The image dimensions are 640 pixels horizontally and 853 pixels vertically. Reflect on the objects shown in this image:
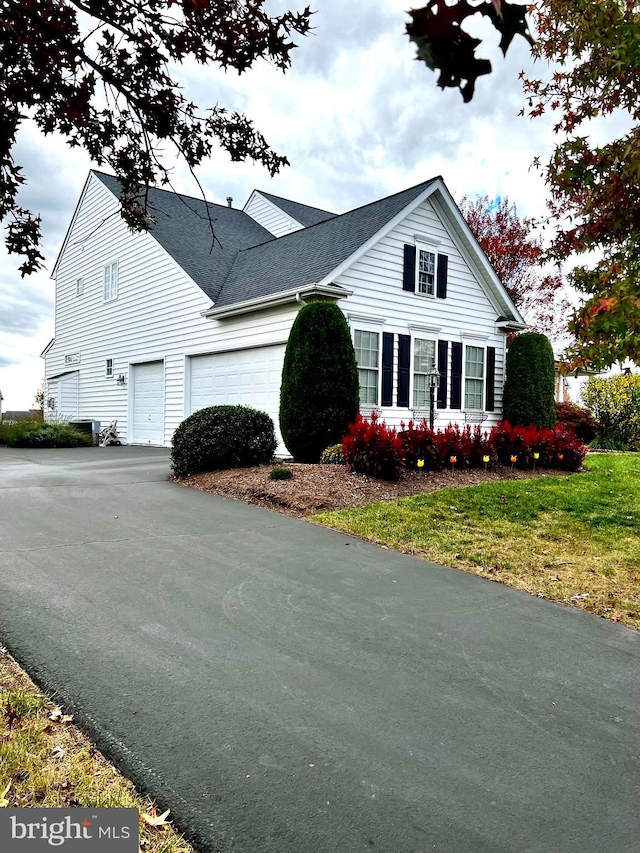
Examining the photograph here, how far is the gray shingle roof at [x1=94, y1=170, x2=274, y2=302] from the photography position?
1548 centimetres

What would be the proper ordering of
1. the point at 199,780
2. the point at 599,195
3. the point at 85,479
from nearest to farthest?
1. the point at 199,780
2. the point at 599,195
3. the point at 85,479

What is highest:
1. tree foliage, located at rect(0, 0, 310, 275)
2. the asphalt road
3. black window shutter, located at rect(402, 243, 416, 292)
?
black window shutter, located at rect(402, 243, 416, 292)

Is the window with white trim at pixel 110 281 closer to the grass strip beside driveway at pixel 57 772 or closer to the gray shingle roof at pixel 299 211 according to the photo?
the gray shingle roof at pixel 299 211

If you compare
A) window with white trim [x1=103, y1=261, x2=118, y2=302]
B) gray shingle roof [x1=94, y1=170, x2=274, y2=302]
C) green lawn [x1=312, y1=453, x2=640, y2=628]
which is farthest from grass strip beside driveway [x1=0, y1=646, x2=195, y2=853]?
window with white trim [x1=103, y1=261, x2=118, y2=302]

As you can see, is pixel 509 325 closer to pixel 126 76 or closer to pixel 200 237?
pixel 200 237

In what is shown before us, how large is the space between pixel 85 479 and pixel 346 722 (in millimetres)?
7944

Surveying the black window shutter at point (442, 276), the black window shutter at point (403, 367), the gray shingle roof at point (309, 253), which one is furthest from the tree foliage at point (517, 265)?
the black window shutter at point (403, 367)

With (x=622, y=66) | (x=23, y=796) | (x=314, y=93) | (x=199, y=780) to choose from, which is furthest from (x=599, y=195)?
(x=23, y=796)

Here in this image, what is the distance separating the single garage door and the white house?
4 cm

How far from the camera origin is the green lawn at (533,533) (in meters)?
4.91

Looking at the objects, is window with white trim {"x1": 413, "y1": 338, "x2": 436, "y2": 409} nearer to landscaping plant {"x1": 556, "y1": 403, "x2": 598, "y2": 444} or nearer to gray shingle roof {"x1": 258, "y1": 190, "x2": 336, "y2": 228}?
landscaping plant {"x1": 556, "y1": 403, "x2": 598, "y2": 444}

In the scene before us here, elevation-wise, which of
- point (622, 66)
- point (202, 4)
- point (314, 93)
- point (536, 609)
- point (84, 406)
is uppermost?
point (622, 66)

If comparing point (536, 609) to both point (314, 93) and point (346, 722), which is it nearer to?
point (346, 722)

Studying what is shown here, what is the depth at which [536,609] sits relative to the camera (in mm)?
4355
